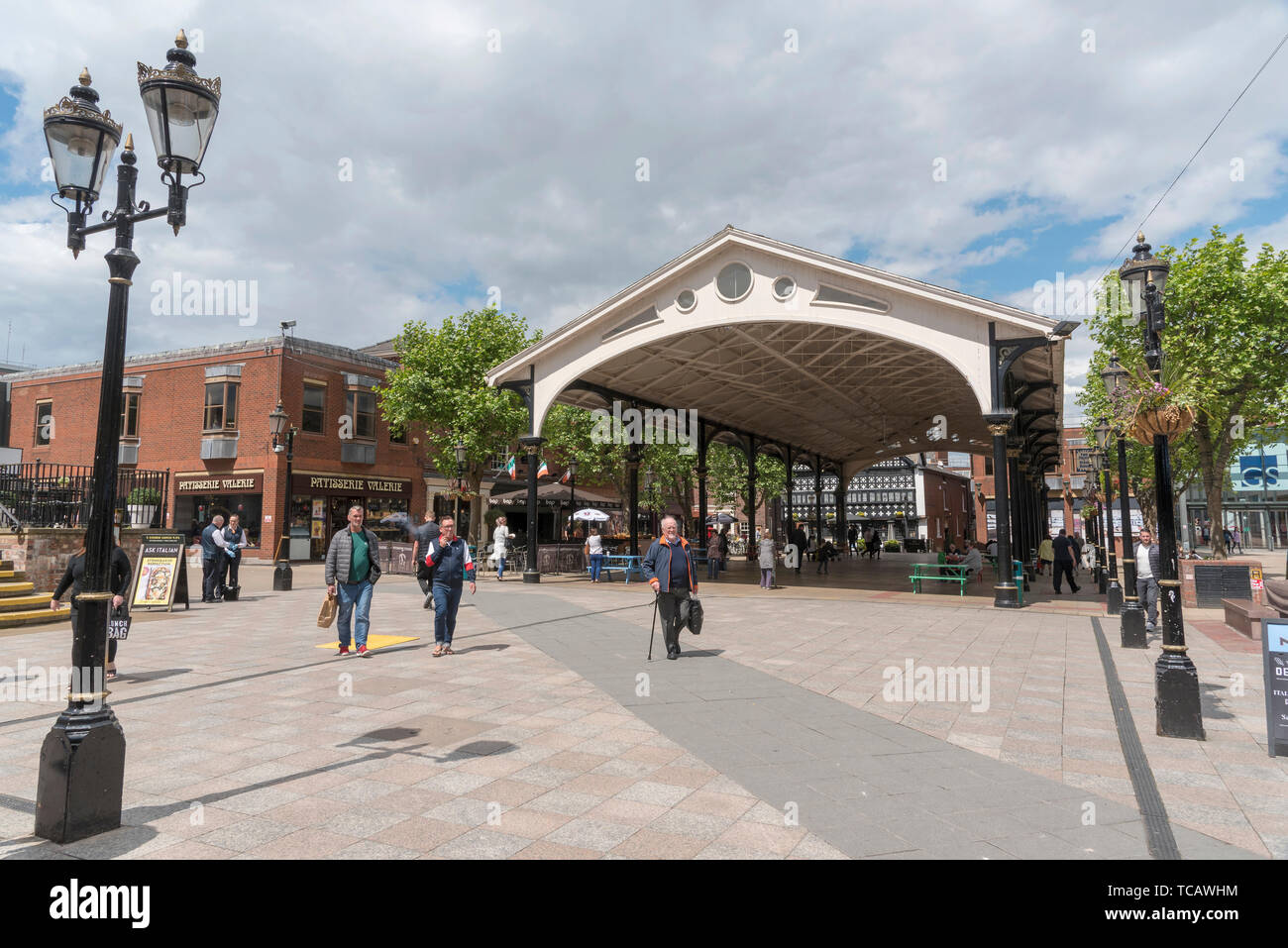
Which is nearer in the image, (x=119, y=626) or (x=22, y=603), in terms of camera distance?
(x=119, y=626)

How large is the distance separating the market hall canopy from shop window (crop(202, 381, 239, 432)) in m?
15.8

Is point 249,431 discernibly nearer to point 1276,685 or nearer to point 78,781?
point 78,781

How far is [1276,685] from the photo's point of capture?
5.54m

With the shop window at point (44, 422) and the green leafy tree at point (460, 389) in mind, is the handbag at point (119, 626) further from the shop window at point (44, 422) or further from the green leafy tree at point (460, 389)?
the shop window at point (44, 422)

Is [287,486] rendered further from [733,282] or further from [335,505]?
[335,505]

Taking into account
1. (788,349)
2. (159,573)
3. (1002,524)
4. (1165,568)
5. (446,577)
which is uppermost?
(788,349)

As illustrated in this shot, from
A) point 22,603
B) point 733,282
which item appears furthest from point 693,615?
point 22,603

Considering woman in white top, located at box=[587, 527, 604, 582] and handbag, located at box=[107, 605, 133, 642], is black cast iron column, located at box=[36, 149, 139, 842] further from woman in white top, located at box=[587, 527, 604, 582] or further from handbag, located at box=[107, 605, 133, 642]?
woman in white top, located at box=[587, 527, 604, 582]

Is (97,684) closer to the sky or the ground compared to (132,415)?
closer to the ground

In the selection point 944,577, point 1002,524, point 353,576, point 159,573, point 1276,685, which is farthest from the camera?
point 944,577

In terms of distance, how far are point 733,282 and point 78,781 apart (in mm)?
16468

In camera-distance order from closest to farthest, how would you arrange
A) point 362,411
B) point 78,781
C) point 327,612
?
point 78,781 → point 327,612 → point 362,411

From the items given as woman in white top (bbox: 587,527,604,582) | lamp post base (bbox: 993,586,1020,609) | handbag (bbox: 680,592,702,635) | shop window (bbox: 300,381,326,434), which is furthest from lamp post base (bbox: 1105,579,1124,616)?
shop window (bbox: 300,381,326,434)
